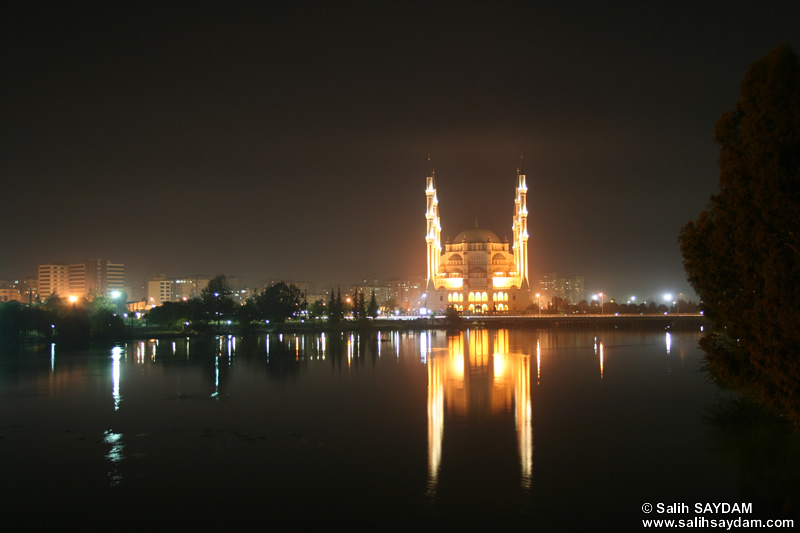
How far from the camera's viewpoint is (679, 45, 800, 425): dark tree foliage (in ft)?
37.5

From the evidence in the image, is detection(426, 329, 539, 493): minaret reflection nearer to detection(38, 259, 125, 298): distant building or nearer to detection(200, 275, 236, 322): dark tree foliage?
detection(200, 275, 236, 322): dark tree foliage

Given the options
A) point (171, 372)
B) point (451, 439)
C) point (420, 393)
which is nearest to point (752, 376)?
point (451, 439)

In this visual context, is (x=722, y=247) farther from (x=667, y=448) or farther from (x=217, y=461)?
(x=217, y=461)

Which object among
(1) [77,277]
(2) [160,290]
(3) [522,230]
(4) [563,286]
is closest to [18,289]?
(1) [77,277]

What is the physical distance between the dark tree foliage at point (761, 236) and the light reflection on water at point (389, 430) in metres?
2.10

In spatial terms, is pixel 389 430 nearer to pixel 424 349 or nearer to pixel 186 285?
pixel 424 349

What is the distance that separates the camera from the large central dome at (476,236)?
10119 cm

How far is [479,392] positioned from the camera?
73.2 feet

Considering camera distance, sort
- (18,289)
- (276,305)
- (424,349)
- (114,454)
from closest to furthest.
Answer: (114,454) < (424,349) < (276,305) < (18,289)

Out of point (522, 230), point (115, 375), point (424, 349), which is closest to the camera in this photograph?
point (115, 375)

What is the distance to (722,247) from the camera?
42.4 ft

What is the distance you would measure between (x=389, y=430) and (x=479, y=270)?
3245 inches

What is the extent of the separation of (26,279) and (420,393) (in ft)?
545

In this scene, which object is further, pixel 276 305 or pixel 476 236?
pixel 476 236
